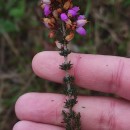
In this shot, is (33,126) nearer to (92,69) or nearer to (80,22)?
(92,69)

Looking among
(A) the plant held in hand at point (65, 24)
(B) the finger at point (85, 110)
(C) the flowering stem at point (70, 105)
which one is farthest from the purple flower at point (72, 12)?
(B) the finger at point (85, 110)

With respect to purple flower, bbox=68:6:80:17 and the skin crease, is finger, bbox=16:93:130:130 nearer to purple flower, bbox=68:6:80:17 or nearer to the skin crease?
the skin crease

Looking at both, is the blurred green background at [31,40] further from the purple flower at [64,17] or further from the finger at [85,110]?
the purple flower at [64,17]

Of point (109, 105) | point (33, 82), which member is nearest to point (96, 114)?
point (109, 105)

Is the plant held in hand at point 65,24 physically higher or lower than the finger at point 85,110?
Result: higher

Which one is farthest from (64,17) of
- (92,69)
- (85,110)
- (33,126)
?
(33,126)

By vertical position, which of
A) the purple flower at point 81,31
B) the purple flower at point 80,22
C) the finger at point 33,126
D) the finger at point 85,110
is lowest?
the finger at point 33,126

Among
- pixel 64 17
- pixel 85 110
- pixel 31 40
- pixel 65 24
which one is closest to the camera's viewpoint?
pixel 64 17
